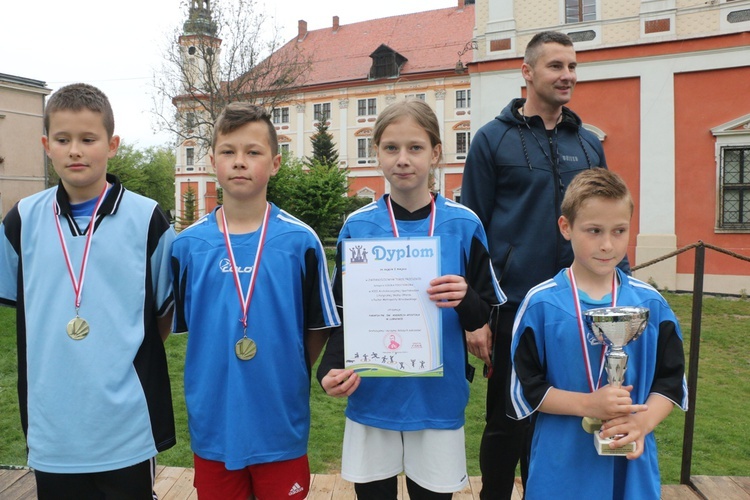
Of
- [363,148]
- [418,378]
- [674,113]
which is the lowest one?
[418,378]

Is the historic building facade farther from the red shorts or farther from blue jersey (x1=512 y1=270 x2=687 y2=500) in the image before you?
the red shorts

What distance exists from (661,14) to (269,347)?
14.1 m

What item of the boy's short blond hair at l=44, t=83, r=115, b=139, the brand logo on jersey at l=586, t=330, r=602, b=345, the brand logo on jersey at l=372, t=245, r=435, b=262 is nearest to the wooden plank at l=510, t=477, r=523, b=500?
the brand logo on jersey at l=586, t=330, r=602, b=345

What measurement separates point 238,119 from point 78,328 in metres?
0.95

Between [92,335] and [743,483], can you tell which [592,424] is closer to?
[92,335]

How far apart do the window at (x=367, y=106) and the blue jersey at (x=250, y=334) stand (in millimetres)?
39982

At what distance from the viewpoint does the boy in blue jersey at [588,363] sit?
79.5 inches

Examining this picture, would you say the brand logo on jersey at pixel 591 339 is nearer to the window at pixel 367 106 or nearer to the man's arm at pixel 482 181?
the man's arm at pixel 482 181

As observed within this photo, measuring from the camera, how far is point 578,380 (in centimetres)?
204

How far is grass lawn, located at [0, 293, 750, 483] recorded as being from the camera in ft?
15.4

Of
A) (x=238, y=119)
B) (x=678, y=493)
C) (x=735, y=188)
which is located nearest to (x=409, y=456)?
(x=238, y=119)

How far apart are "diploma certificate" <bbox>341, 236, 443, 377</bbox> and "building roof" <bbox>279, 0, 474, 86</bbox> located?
3843cm

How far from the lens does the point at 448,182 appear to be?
39656mm

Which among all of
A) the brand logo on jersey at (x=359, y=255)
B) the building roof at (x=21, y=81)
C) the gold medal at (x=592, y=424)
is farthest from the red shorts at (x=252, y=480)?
the building roof at (x=21, y=81)
